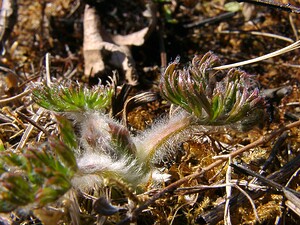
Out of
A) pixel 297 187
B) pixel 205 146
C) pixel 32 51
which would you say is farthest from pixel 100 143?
pixel 32 51

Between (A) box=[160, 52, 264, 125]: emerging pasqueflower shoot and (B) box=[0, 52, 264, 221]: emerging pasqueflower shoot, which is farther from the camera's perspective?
(A) box=[160, 52, 264, 125]: emerging pasqueflower shoot

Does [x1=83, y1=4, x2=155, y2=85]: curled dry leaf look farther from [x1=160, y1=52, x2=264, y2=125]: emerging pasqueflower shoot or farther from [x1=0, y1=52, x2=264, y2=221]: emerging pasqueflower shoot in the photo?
[x1=160, y1=52, x2=264, y2=125]: emerging pasqueflower shoot

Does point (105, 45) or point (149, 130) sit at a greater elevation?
point (105, 45)

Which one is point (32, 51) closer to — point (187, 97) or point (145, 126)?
point (145, 126)

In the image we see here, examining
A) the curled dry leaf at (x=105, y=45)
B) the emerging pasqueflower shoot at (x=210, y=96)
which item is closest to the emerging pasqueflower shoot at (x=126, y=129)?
the emerging pasqueflower shoot at (x=210, y=96)

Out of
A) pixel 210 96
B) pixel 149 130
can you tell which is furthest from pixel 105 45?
pixel 210 96

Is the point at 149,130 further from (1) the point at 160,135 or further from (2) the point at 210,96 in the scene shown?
(2) the point at 210,96

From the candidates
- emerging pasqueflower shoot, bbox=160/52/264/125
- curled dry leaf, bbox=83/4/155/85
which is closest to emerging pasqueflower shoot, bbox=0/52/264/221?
emerging pasqueflower shoot, bbox=160/52/264/125

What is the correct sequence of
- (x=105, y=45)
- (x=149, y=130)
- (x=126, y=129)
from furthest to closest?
(x=105, y=45) < (x=149, y=130) < (x=126, y=129)
